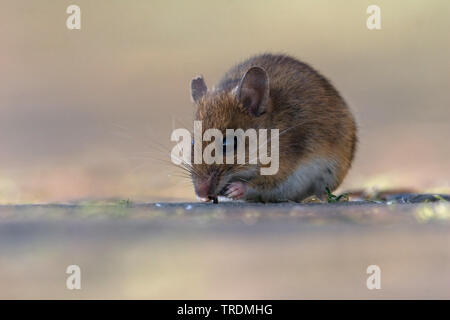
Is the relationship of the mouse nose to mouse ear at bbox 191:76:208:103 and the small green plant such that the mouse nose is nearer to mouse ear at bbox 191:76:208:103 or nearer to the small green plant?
mouse ear at bbox 191:76:208:103

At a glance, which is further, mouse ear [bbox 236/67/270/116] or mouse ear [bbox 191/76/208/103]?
mouse ear [bbox 191/76/208/103]

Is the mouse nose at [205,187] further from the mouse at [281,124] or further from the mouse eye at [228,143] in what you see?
the mouse eye at [228,143]

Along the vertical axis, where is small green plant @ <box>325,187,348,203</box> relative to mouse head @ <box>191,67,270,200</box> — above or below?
below

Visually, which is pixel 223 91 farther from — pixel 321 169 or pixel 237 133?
pixel 321 169

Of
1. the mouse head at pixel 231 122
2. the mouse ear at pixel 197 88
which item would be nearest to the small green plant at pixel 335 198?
the mouse head at pixel 231 122

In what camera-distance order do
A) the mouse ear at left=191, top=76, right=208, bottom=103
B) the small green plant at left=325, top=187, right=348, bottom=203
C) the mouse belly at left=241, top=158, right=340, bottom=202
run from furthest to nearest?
1. the mouse ear at left=191, top=76, right=208, bottom=103
2. the small green plant at left=325, top=187, right=348, bottom=203
3. the mouse belly at left=241, top=158, right=340, bottom=202

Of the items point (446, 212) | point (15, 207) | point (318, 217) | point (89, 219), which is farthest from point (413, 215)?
point (15, 207)

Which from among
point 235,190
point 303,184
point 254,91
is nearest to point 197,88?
point 254,91

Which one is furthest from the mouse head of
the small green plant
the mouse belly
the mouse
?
the small green plant

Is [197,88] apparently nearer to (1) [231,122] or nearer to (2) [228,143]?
(1) [231,122]
